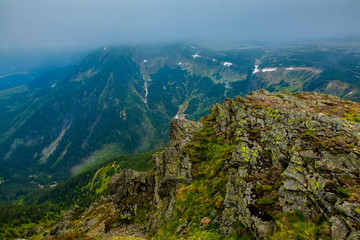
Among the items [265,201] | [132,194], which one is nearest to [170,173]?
[132,194]

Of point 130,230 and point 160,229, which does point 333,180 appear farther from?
point 130,230

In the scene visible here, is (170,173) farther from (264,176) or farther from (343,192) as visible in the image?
(343,192)

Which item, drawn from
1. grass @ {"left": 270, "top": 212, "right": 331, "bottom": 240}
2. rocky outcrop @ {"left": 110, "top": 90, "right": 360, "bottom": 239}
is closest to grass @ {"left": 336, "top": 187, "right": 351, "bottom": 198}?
rocky outcrop @ {"left": 110, "top": 90, "right": 360, "bottom": 239}

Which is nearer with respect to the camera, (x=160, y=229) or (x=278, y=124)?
(x=278, y=124)

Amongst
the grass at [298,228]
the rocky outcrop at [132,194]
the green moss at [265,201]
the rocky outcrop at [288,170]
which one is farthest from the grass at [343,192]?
the rocky outcrop at [132,194]

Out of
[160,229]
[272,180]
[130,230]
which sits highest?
[272,180]

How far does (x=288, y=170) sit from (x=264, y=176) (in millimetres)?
2921

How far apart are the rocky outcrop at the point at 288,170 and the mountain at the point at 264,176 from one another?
0.07m

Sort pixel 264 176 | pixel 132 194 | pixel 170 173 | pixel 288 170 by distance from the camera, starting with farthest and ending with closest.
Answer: pixel 132 194
pixel 170 173
pixel 264 176
pixel 288 170

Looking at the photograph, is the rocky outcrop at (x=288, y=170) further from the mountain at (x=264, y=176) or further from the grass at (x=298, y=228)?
the grass at (x=298, y=228)

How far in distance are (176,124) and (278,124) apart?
24516 mm

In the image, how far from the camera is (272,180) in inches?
790

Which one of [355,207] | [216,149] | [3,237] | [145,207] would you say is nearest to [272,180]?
[355,207]

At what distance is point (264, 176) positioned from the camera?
810 inches
